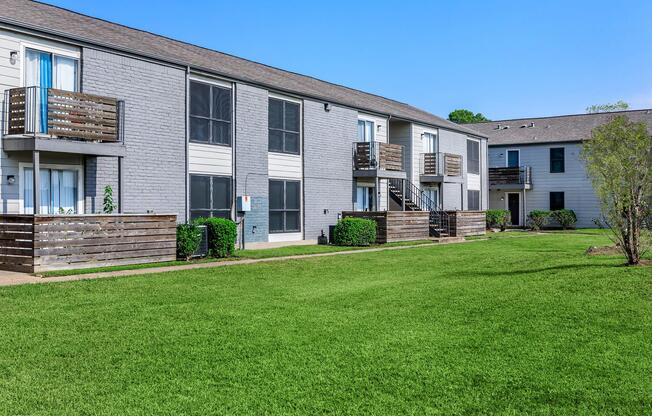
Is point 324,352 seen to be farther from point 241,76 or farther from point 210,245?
point 241,76

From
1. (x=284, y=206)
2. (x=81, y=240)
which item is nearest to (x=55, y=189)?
(x=81, y=240)

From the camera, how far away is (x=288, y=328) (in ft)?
24.5

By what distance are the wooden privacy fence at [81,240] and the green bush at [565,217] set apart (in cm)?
2964

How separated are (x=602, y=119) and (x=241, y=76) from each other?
30537 mm

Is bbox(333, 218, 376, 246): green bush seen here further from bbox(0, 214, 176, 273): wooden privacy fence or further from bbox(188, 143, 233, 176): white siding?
bbox(0, 214, 176, 273): wooden privacy fence

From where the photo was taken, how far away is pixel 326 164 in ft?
82.6

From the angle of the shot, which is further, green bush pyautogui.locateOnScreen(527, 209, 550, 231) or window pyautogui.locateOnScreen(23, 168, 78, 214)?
green bush pyautogui.locateOnScreen(527, 209, 550, 231)

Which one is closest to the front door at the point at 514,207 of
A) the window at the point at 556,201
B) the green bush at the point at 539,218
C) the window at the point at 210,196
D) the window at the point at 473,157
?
the window at the point at 556,201

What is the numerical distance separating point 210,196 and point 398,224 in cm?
811

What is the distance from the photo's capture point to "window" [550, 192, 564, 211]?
40.9 meters

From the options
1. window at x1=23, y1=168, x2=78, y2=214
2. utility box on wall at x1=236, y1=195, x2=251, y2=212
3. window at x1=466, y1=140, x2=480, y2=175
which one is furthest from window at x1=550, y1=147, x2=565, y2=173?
window at x1=23, y1=168, x2=78, y2=214

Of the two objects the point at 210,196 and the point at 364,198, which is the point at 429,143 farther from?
the point at 210,196

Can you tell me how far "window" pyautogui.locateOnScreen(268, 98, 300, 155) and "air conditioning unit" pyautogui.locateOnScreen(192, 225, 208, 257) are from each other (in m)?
6.39

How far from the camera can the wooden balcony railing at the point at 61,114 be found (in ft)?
47.6
